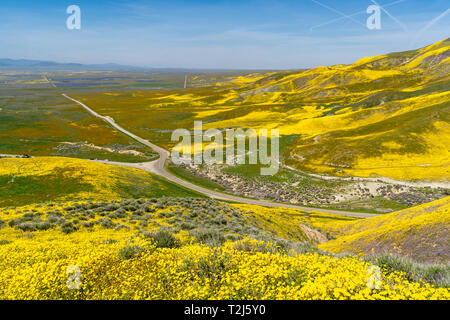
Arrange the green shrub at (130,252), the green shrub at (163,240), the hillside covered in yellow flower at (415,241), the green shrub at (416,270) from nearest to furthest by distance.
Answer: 1. the green shrub at (416,270)
2. the green shrub at (130,252)
3. the green shrub at (163,240)
4. the hillside covered in yellow flower at (415,241)

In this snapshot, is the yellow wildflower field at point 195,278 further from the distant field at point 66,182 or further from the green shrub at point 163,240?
the distant field at point 66,182

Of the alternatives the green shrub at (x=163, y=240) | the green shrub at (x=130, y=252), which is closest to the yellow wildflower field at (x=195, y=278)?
the green shrub at (x=130, y=252)

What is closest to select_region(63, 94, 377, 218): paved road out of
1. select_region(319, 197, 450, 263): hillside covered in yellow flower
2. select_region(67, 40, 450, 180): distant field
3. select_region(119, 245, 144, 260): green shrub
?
select_region(67, 40, 450, 180): distant field

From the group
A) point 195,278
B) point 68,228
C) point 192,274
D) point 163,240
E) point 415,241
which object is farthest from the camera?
point 68,228

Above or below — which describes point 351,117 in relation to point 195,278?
above

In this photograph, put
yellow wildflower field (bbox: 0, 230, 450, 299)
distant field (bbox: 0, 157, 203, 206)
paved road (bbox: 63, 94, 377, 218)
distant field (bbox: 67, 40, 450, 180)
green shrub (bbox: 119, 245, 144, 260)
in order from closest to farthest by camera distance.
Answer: yellow wildflower field (bbox: 0, 230, 450, 299), green shrub (bbox: 119, 245, 144, 260), distant field (bbox: 0, 157, 203, 206), paved road (bbox: 63, 94, 377, 218), distant field (bbox: 67, 40, 450, 180)

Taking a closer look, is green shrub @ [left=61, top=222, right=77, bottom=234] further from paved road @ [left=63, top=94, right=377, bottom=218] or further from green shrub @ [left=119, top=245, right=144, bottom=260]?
paved road @ [left=63, top=94, right=377, bottom=218]

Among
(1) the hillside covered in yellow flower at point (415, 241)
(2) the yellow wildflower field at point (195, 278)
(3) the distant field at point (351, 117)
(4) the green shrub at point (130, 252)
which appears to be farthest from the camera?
(3) the distant field at point (351, 117)

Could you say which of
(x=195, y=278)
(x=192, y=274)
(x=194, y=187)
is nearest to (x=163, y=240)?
(x=192, y=274)

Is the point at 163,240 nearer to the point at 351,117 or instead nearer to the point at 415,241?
the point at 415,241

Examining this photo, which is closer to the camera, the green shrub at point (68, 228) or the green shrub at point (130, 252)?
the green shrub at point (130, 252)

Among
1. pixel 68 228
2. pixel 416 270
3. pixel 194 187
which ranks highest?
pixel 416 270
